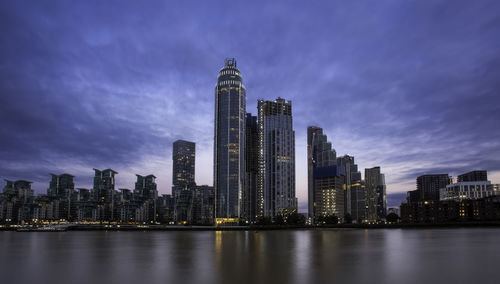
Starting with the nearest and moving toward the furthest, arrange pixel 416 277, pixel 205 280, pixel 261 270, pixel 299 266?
pixel 205 280 < pixel 416 277 < pixel 261 270 < pixel 299 266

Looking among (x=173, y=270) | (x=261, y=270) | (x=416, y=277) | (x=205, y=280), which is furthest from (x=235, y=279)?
(x=416, y=277)

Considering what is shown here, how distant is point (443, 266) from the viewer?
4141cm

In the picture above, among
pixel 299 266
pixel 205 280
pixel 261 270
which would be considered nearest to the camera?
pixel 205 280

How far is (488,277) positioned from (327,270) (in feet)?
47.1

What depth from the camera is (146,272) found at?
37750 millimetres

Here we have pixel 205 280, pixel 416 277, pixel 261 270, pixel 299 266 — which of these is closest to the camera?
pixel 205 280

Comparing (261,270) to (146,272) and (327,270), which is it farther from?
(146,272)

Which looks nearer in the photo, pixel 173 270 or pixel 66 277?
pixel 66 277

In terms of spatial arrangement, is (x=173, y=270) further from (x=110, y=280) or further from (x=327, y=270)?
(x=327, y=270)

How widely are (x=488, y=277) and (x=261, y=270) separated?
2075cm

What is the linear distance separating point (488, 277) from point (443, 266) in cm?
805

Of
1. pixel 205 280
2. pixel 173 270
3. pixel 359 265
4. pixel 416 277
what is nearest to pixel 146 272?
pixel 173 270

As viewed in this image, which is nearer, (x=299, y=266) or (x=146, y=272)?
(x=146, y=272)

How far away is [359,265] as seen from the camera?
4222 centimetres
